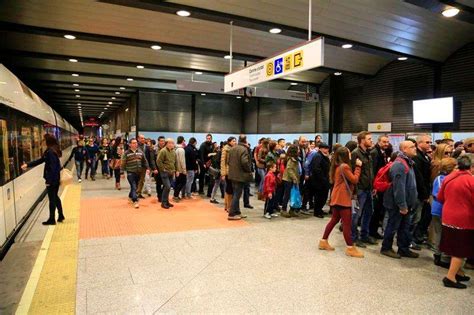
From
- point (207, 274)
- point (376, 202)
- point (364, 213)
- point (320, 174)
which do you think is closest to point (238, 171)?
point (320, 174)

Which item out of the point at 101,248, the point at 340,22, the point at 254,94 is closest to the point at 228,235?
the point at 101,248

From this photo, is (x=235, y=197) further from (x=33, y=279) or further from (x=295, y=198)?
(x=33, y=279)

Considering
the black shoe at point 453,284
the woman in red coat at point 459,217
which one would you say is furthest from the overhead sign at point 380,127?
the black shoe at point 453,284

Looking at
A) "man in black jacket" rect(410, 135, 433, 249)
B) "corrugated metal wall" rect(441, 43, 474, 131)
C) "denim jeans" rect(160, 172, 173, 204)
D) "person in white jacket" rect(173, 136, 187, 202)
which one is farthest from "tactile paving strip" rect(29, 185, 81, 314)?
"corrugated metal wall" rect(441, 43, 474, 131)

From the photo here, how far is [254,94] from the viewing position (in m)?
10.8

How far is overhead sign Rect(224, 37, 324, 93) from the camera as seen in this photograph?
4613 mm

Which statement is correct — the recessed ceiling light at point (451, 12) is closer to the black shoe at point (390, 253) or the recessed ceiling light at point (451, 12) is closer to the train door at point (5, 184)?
the black shoe at point (390, 253)

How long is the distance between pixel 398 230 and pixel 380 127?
733 cm

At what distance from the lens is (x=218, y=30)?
7723 millimetres

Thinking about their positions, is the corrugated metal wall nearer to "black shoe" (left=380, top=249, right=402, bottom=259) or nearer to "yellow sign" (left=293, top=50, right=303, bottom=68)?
"black shoe" (left=380, top=249, right=402, bottom=259)

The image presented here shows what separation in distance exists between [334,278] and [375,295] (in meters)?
0.49

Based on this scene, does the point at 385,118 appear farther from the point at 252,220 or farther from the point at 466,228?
the point at 466,228

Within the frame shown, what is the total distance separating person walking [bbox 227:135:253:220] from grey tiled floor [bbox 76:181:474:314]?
3.89ft

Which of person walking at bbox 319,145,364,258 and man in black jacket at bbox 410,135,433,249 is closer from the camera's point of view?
person walking at bbox 319,145,364,258
